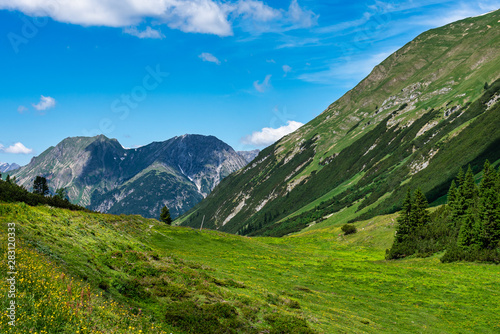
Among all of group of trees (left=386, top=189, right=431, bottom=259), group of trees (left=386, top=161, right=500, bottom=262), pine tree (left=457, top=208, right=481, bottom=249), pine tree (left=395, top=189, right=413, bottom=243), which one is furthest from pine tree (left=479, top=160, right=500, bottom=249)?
pine tree (left=395, top=189, right=413, bottom=243)

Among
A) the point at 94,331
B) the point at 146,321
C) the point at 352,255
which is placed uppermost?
the point at 94,331

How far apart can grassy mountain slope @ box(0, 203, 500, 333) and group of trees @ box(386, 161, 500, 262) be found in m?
5.06

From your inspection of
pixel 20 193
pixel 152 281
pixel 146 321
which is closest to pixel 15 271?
pixel 146 321

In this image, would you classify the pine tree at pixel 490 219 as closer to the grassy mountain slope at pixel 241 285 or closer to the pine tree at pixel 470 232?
the pine tree at pixel 470 232

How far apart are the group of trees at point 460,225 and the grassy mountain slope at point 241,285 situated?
16.6ft

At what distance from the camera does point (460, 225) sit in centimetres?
7538

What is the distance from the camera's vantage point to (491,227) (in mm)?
64938

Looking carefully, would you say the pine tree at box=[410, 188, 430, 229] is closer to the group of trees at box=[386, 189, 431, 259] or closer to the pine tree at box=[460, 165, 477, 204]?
the group of trees at box=[386, 189, 431, 259]

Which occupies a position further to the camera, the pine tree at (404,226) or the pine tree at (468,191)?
the pine tree at (404,226)

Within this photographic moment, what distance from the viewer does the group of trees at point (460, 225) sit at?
213 feet

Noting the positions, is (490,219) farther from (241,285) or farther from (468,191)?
(241,285)

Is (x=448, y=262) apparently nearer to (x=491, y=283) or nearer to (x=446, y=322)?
(x=491, y=283)

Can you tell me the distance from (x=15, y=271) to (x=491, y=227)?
8001cm

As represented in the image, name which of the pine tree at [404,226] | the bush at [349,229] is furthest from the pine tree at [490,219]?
the bush at [349,229]
